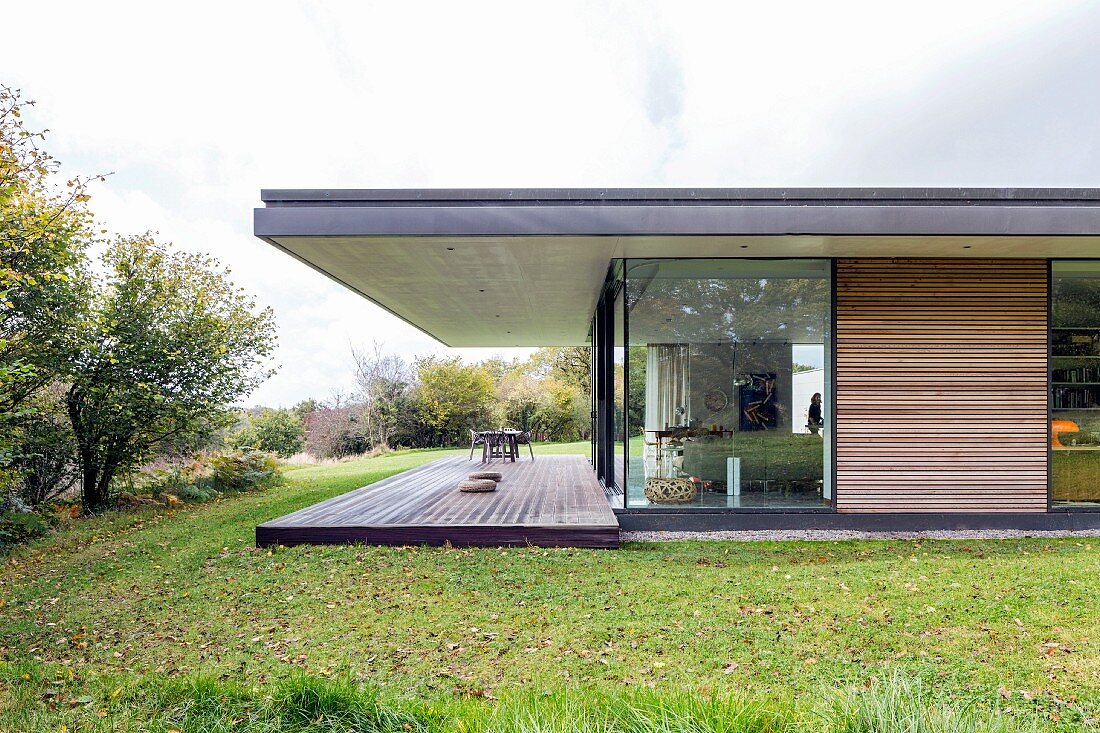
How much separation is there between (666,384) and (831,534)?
2303 millimetres

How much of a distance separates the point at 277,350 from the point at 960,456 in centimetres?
1035

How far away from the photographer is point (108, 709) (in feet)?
8.93

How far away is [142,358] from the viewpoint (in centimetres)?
860

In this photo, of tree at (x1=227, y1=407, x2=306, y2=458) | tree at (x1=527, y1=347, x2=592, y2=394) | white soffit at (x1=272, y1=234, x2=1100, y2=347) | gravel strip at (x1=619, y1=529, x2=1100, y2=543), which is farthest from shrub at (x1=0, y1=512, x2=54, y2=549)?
tree at (x1=227, y1=407, x2=306, y2=458)

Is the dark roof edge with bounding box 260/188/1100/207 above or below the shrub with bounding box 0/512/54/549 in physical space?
above

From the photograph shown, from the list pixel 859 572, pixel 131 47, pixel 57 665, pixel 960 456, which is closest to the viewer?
pixel 57 665

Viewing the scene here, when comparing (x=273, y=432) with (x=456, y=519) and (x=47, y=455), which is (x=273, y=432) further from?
(x=456, y=519)

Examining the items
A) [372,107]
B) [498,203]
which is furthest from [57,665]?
[372,107]

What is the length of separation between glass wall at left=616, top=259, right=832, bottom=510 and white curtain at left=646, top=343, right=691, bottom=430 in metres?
0.01

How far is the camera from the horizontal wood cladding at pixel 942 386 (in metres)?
6.62

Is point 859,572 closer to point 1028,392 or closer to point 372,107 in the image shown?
point 1028,392

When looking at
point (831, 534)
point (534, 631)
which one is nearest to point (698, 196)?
point (831, 534)

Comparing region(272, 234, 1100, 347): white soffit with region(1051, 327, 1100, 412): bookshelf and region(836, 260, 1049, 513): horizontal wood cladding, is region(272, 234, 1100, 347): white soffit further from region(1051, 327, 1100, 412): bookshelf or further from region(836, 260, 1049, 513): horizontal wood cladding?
region(1051, 327, 1100, 412): bookshelf

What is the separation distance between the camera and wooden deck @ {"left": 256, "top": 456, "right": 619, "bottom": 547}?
5.62 metres
